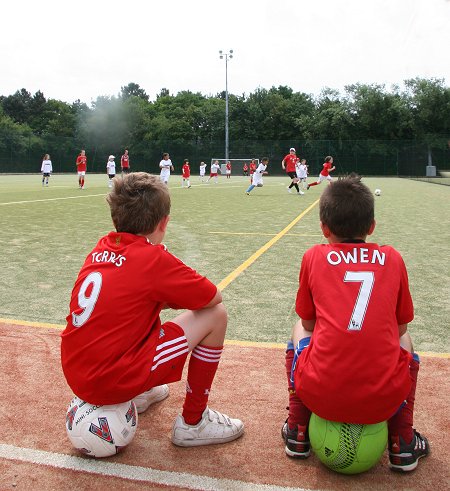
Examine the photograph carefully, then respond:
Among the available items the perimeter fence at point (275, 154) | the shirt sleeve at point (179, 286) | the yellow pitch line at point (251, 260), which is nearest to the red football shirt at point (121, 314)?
the shirt sleeve at point (179, 286)

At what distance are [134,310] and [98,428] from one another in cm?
57

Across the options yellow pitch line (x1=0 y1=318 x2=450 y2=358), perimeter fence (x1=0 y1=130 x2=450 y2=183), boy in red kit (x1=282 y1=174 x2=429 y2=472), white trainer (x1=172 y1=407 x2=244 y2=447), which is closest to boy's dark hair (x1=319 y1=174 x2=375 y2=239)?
boy in red kit (x1=282 y1=174 x2=429 y2=472)

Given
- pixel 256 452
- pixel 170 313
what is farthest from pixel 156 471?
pixel 170 313

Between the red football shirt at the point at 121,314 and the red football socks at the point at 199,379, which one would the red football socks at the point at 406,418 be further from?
the red football shirt at the point at 121,314

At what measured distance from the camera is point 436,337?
4367 millimetres

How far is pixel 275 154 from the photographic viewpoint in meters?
55.5

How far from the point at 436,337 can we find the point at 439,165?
52.4m

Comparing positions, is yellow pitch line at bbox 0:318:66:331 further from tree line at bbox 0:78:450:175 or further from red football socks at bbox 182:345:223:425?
tree line at bbox 0:78:450:175

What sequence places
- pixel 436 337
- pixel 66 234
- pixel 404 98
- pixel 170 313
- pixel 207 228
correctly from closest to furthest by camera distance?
pixel 436 337, pixel 170 313, pixel 66 234, pixel 207 228, pixel 404 98

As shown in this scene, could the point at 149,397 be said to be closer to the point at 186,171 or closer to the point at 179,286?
the point at 179,286

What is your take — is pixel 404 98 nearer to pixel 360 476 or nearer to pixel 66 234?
pixel 66 234

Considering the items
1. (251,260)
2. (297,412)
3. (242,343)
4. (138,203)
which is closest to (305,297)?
(297,412)

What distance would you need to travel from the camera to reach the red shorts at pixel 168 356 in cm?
257

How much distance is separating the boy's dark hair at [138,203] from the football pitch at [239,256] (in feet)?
6.21
